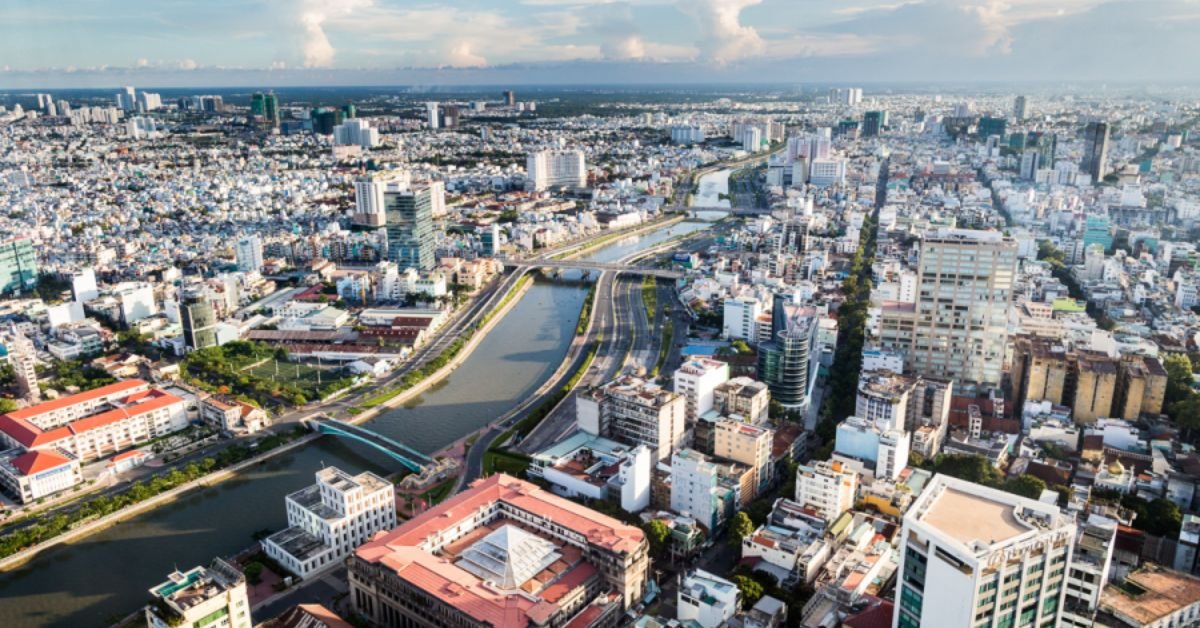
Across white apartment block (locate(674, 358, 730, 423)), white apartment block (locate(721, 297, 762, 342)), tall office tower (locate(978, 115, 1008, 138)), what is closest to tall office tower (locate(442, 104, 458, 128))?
tall office tower (locate(978, 115, 1008, 138))

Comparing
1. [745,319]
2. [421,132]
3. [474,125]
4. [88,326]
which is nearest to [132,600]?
[88,326]

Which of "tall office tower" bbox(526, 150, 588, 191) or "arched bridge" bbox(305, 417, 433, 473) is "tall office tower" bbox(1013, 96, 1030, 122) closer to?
"tall office tower" bbox(526, 150, 588, 191)

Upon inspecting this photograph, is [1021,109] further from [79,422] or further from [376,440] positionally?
[79,422]

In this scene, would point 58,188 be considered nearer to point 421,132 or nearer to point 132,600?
point 421,132

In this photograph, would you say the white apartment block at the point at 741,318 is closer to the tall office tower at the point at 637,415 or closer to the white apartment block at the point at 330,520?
the tall office tower at the point at 637,415

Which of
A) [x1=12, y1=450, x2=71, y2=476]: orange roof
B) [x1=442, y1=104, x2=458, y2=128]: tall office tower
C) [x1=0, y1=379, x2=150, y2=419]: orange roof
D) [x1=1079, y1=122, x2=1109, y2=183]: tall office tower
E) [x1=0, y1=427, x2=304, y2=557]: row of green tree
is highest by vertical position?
[x1=442, y1=104, x2=458, y2=128]: tall office tower

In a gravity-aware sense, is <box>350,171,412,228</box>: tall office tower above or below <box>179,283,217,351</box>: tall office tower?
above

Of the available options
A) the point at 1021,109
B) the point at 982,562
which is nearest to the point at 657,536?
the point at 982,562

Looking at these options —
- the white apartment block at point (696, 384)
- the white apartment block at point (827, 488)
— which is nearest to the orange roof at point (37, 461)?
the white apartment block at point (696, 384)
